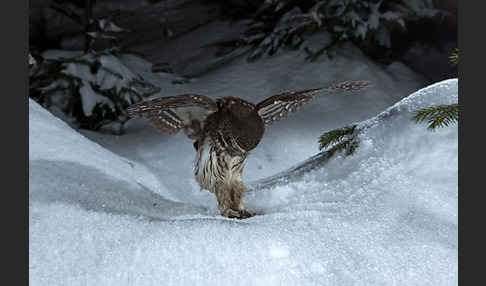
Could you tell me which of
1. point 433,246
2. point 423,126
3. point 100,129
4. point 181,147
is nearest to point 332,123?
point 181,147

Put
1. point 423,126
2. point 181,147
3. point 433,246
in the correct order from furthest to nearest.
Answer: point 181,147, point 423,126, point 433,246

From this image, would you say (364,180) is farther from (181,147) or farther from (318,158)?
(181,147)

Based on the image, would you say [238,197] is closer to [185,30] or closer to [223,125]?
[223,125]

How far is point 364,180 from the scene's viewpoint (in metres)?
1.86

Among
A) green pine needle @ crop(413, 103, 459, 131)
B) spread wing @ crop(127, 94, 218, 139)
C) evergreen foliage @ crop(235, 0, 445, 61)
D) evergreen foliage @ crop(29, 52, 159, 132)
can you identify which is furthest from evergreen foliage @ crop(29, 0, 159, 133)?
green pine needle @ crop(413, 103, 459, 131)

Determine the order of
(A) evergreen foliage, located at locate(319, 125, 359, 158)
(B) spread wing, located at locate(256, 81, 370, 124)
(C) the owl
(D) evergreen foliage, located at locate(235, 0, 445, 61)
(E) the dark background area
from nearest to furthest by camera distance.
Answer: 1. (C) the owl
2. (B) spread wing, located at locate(256, 81, 370, 124)
3. (A) evergreen foliage, located at locate(319, 125, 359, 158)
4. (D) evergreen foliage, located at locate(235, 0, 445, 61)
5. (E) the dark background area

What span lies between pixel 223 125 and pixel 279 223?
385 millimetres

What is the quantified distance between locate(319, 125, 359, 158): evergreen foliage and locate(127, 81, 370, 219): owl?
23 cm

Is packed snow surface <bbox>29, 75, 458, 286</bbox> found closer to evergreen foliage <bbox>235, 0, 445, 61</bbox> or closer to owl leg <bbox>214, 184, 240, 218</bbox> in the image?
owl leg <bbox>214, 184, 240, 218</bbox>

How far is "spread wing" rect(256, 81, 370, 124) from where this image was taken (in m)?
1.78

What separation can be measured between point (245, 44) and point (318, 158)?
2.43 metres

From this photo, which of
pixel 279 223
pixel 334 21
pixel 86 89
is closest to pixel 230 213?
pixel 279 223

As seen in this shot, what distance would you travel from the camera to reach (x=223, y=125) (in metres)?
1.68

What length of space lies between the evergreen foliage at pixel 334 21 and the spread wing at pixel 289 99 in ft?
6.34
